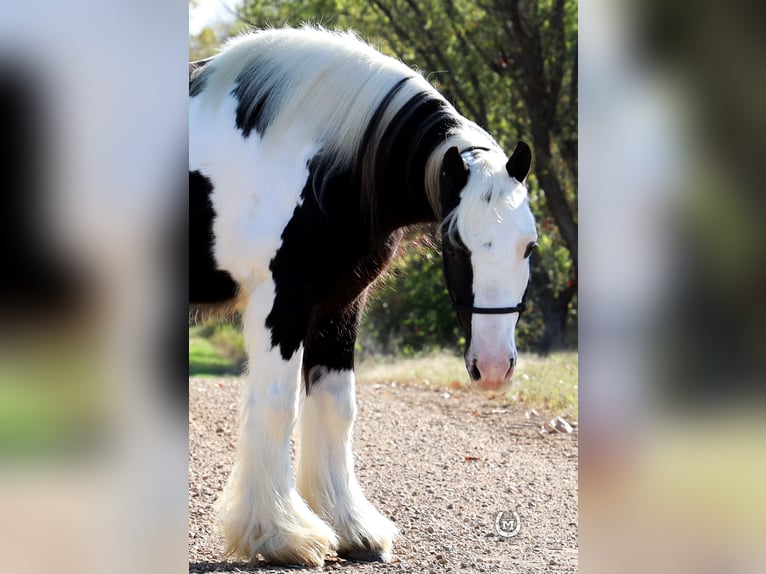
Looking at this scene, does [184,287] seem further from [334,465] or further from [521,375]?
[521,375]

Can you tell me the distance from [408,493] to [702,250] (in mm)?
3820

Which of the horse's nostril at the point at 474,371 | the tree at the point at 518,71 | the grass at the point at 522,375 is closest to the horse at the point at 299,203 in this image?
the horse's nostril at the point at 474,371

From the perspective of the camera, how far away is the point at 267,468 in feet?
10.9

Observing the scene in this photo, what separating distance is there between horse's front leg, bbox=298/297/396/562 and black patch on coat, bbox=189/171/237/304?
17.3 inches

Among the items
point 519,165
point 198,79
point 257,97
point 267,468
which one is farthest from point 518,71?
point 267,468

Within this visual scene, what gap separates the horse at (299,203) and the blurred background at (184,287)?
1.72 metres

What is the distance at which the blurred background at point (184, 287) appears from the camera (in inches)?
47.5

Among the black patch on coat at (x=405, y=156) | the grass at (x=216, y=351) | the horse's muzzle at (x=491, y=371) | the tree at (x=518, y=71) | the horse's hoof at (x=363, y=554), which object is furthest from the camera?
the grass at (x=216, y=351)

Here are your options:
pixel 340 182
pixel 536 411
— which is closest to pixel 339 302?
pixel 340 182

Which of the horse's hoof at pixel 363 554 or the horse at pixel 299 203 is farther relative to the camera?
the horse's hoof at pixel 363 554

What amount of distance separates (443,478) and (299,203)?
2.55 meters

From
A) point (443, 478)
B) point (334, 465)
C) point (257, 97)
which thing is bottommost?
point (443, 478)

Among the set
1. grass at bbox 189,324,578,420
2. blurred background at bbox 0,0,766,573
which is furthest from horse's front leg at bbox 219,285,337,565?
grass at bbox 189,324,578,420

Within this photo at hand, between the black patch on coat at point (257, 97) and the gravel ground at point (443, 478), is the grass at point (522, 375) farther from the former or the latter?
the black patch on coat at point (257, 97)
